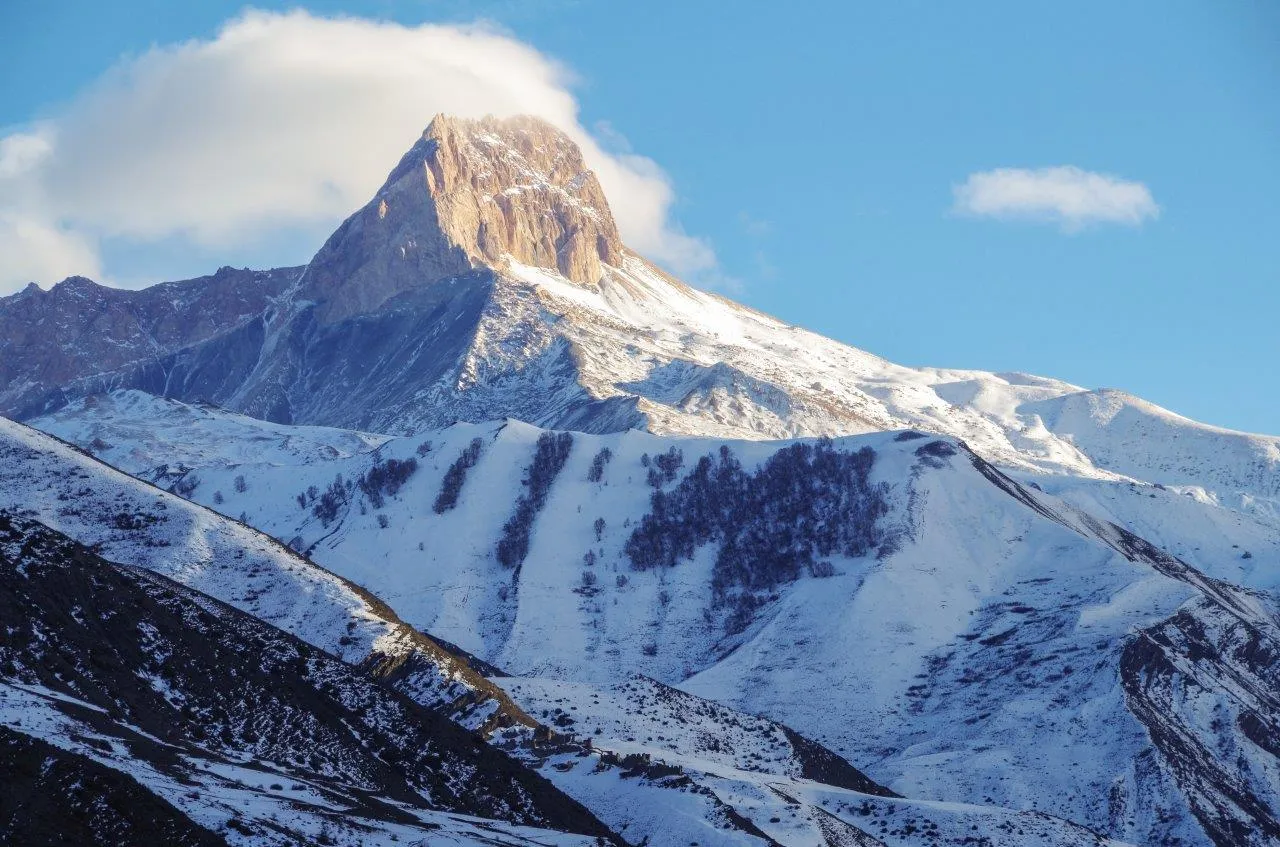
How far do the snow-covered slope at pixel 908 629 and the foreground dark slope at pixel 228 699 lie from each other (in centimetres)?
5814

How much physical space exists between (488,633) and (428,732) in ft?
307

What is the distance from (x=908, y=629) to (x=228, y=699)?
4053 inches

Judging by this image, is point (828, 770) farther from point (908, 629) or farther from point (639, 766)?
point (908, 629)

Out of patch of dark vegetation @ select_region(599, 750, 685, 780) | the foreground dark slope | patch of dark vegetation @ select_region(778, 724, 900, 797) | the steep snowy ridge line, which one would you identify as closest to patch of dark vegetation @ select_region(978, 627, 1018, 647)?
patch of dark vegetation @ select_region(778, 724, 900, 797)

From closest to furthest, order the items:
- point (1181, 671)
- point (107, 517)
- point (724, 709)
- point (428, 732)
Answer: point (428, 732) < point (107, 517) < point (724, 709) < point (1181, 671)

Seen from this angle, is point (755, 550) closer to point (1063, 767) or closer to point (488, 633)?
point (488, 633)

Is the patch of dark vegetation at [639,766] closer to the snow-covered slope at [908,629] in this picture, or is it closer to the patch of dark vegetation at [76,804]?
the snow-covered slope at [908,629]

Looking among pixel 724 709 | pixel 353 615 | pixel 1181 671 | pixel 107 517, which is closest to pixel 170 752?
pixel 353 615

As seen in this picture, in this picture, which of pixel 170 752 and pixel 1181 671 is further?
pixel 1181 671

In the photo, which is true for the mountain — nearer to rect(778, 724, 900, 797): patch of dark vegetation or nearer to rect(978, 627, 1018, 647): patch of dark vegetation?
rect(778, 724, 900, 797): patch of dark vegetation

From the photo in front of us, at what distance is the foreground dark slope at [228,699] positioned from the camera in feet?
230

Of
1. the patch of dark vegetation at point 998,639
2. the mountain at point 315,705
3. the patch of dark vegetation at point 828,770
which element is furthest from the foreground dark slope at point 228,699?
the patch of dark vegetation at point 998,639

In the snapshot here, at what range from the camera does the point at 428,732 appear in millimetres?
85938

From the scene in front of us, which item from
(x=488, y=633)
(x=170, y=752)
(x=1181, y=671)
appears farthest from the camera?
(x=488, y=633)
